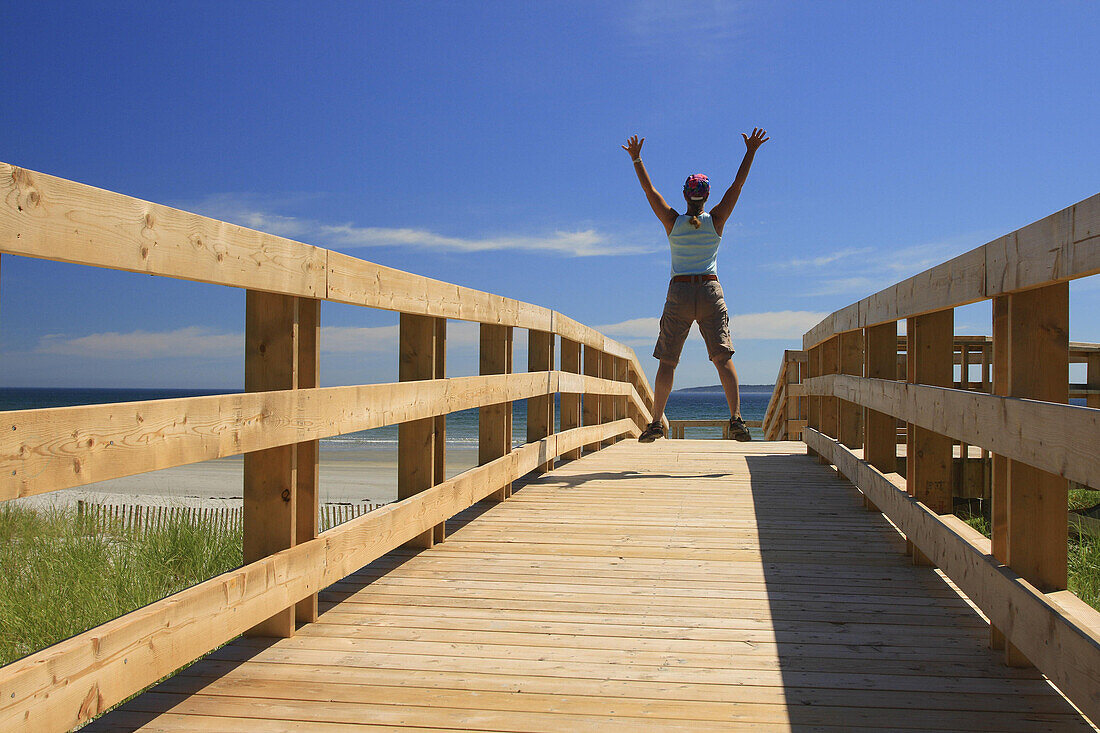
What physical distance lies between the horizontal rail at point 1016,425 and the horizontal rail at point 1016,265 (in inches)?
11.2

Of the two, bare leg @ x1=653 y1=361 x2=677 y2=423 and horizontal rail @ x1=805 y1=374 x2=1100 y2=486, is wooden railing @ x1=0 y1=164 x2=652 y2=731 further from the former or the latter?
bare leg @ x1=653 y1=361 x2=677 y2=423

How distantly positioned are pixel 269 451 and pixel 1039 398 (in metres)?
2.07

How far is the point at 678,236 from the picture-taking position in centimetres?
581

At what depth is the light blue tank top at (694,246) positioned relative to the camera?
5.76 metres

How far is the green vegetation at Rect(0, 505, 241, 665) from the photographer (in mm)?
4258

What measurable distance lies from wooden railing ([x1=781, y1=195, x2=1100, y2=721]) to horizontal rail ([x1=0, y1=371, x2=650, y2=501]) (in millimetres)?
1804

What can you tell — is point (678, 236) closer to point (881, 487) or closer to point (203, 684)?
point (881, 487)

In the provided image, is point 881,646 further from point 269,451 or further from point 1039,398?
point 269,451

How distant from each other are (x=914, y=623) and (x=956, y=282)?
3.63ft

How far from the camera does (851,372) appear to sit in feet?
16.3

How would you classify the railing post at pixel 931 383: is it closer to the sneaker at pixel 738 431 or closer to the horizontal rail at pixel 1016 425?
the horizontal rail at pixel 1016 425

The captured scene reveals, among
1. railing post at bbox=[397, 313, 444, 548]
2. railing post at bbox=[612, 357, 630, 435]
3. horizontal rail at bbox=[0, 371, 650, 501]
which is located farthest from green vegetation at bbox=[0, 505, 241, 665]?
railing post at bbox=[612, 357, 630, 435]

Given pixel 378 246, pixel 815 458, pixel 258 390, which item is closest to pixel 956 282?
pixel 258 390

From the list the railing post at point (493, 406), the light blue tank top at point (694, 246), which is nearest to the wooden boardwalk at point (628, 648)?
the railing post at point (493, 406)
